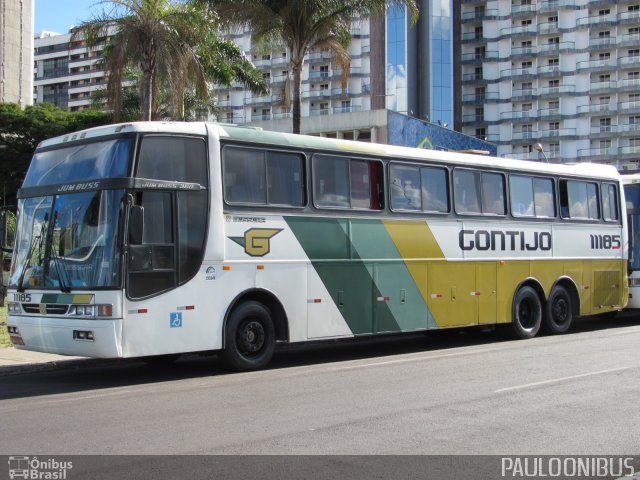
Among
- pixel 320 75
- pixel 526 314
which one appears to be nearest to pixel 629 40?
pixel 320 75

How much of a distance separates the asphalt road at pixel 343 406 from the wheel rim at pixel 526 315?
305 cm

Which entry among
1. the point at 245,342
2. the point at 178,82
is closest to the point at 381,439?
the point at 245,342

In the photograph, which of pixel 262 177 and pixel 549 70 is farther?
pixel 549 70

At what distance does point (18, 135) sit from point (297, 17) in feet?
89.1

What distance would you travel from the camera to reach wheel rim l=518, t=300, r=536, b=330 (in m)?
17.4

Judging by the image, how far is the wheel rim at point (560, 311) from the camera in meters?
18.2

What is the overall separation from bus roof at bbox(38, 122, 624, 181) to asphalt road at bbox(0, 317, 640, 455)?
12.3ft

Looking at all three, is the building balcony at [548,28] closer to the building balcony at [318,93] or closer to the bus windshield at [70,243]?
the building balcony at [318,93]

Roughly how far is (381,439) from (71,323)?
530 cm

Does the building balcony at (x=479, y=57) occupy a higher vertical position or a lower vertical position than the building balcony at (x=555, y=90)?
higher

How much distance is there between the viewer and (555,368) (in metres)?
12.0

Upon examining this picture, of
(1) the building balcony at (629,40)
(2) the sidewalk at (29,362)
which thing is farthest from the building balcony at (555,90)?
(2) the sidewalk at (29,362)

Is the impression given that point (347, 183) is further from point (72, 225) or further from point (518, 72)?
point (518, 72)

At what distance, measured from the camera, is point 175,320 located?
435 inches
